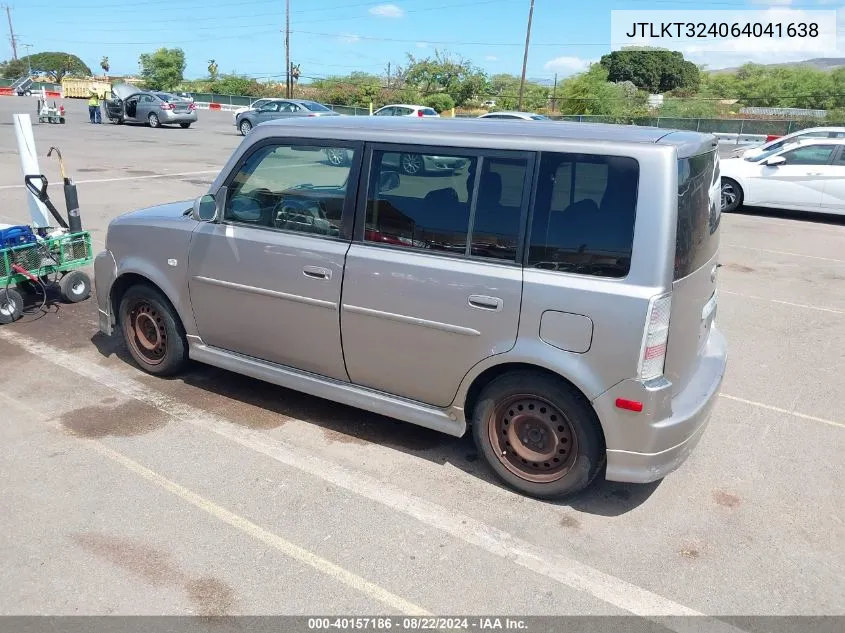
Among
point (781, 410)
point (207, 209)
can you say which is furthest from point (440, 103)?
point (207, 209)

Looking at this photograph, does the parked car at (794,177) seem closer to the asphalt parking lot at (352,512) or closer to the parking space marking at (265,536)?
the asphalt parking lot at (352,512)

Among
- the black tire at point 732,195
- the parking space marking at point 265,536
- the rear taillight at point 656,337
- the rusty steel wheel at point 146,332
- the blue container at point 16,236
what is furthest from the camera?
the black tire at point 732,195

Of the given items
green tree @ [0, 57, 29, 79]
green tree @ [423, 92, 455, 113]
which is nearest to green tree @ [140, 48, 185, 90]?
green tree @ [0, 57, 29, 79]

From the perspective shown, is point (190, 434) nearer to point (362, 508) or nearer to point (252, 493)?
point (252, 493)

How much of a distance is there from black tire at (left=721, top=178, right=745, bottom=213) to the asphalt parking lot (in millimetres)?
9297

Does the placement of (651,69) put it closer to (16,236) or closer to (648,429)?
(16,236)

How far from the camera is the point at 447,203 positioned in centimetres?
392

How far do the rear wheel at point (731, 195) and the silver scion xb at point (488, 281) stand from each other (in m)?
11.0

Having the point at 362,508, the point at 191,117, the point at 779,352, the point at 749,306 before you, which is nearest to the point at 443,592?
the point at 362,508

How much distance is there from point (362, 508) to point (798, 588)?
2.11 meters

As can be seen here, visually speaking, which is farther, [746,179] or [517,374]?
[746,179]

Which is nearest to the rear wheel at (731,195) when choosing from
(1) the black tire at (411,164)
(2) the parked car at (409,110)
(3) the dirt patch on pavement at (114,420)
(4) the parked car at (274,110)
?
(1) the black tire at (411,164)

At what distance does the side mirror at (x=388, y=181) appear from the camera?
4.07 m

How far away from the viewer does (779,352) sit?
21.0 feet
